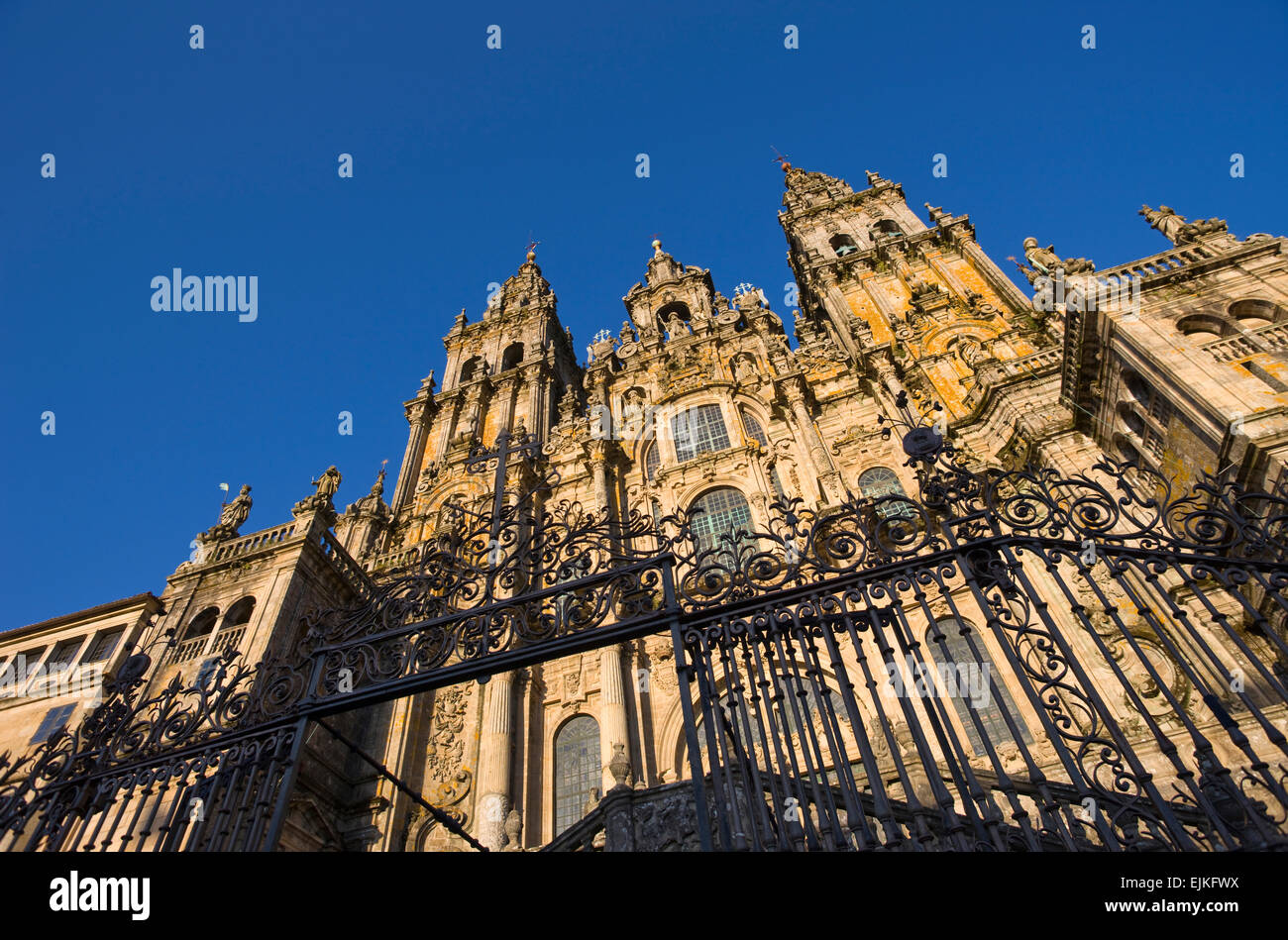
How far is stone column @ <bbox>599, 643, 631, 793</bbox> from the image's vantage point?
15073mm

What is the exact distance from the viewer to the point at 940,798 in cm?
445

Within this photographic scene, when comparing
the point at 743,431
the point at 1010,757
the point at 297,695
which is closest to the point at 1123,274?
the point at 1010,757

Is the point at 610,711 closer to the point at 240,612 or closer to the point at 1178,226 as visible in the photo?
the point at 240,612

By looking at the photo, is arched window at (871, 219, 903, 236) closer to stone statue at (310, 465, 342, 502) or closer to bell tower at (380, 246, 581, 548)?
bell tower at (380, 246, 581, 548)

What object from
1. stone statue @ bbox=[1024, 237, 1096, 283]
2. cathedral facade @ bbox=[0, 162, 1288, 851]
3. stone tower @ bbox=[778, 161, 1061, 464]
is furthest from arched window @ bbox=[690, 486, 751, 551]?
stone statue @ bbox=[1024, 237, 1096, 283]

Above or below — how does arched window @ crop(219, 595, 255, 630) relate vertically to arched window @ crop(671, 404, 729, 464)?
below

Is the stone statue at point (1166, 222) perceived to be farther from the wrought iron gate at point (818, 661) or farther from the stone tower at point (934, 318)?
the wrought iron gate at point (818, 661)

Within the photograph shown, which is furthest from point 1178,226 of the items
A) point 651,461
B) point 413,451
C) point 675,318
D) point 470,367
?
point 470,367

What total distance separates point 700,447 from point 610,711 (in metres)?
10.8

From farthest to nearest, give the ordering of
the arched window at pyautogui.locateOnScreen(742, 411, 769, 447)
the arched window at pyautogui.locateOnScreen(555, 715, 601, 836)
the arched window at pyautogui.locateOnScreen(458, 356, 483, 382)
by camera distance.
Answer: the arched window at pyautogui.locateOnScreen(458, 356, 483, 382) → the arched window at pyautogui.locateOnScreen(742, 411, 769, 447) → the arched window at pyautogui.locateOnScreen(555, 715, 601, 836)

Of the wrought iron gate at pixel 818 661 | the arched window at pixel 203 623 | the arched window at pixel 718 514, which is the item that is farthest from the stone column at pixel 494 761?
the wrought iron gate at pixel 818 661

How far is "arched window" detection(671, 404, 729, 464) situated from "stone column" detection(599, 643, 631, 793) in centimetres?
818

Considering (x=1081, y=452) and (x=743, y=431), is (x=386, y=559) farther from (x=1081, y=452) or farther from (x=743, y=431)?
(x=1081, y=452)
